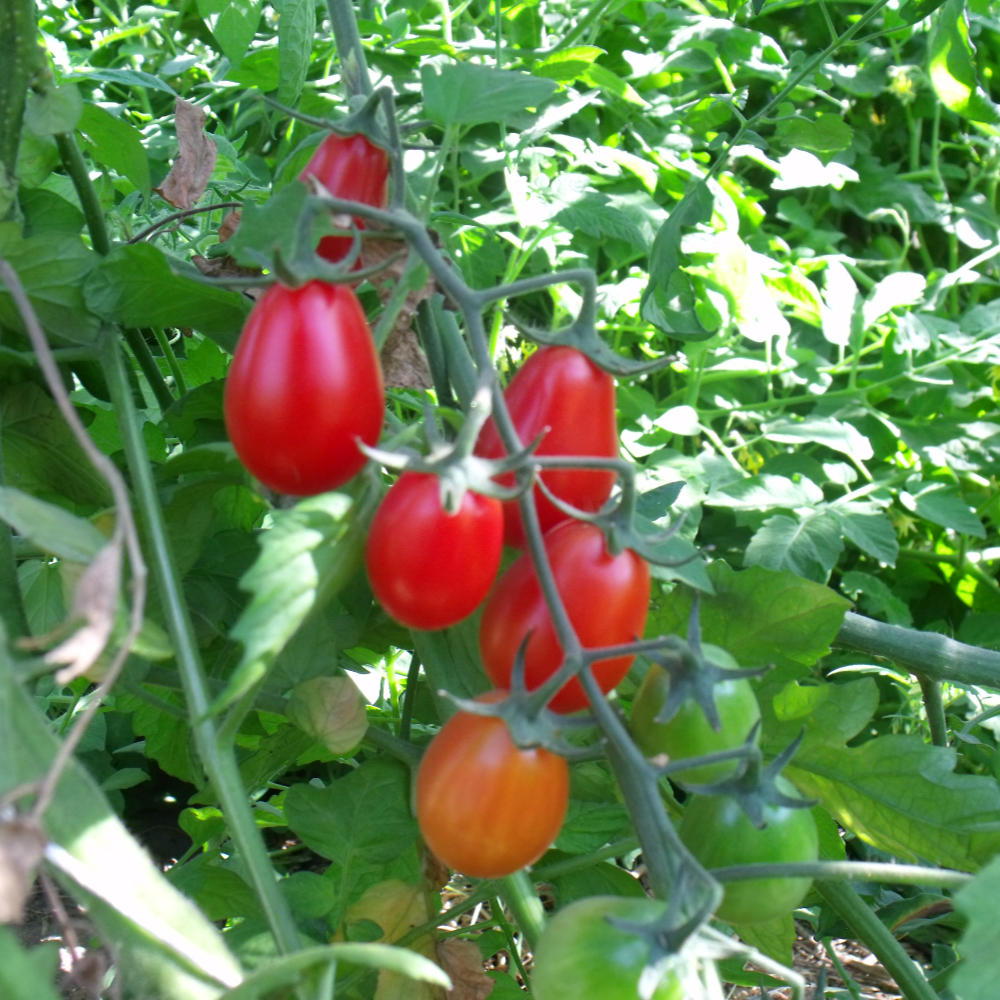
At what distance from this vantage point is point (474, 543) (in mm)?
419

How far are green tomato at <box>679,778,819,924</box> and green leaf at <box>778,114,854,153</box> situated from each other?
585 millimetres

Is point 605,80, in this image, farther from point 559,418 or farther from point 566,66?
point 559,418

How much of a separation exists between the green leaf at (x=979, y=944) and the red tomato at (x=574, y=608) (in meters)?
0.15

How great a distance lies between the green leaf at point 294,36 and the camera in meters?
0.74

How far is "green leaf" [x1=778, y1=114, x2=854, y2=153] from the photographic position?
0.86 meters

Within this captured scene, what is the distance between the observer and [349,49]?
583 millimetres

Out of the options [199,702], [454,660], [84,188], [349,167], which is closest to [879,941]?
[454,660]

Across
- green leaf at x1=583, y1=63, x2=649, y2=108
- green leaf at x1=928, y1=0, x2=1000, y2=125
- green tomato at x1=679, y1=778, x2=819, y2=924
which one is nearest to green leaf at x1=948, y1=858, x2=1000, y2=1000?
green tomato at x1=679, y1=778, x2=819, y2=924

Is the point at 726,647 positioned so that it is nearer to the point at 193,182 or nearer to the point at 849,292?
the point at 193,182

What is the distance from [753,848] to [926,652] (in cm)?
28

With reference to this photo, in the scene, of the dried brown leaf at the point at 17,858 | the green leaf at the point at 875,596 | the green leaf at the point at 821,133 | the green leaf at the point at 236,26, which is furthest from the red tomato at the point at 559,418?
the green leaf at the point at 875,596

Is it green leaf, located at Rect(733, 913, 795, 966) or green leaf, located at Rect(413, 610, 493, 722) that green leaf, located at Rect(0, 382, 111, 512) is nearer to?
green leaf, located at Rect(413, 610, 493, 722)

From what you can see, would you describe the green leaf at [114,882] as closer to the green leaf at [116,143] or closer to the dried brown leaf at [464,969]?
the dried brown leaf at [464,969]

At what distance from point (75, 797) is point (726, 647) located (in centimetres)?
38
